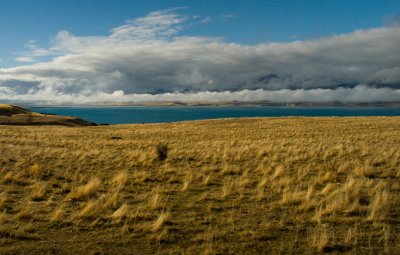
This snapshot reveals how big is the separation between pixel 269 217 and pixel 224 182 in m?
4.58

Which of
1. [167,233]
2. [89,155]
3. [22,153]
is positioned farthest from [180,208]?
[22,153]

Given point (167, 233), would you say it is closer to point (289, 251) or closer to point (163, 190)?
point (289, 251)

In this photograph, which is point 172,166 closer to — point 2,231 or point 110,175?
point 110,175

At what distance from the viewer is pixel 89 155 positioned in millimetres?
20641

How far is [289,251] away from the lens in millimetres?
6816

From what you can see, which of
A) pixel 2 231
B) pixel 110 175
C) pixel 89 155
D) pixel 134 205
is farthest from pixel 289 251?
pixel 89 155

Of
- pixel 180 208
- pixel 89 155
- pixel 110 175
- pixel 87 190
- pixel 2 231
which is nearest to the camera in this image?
pixel 2 231

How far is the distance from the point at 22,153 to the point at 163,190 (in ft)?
40.6

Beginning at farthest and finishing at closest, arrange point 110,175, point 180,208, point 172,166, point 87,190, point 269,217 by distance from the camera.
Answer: point 172,166, point 110,175, point 87,190, point 180,208, point 269,217

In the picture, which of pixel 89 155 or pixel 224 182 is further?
pixel 89 155

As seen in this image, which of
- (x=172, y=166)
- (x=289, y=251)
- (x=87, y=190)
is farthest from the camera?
(x=172, y=166)

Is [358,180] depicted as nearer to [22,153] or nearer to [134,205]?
A: [134,205]

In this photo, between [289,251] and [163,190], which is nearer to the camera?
[289,251]

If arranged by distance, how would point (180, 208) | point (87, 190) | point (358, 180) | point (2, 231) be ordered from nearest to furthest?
point (2, 231)
point (180, 208)
point (87, 190)
point (358, 180)
